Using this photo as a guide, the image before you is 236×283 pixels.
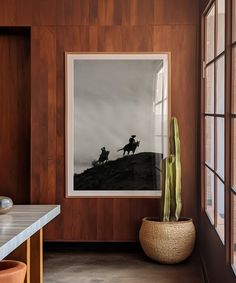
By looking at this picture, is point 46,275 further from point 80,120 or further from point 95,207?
point 80,120

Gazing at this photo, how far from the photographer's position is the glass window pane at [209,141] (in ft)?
14.0

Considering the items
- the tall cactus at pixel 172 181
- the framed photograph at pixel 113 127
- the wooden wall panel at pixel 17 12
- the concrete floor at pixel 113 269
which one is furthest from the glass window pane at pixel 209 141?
the wooden wall panel at pixel 17 12

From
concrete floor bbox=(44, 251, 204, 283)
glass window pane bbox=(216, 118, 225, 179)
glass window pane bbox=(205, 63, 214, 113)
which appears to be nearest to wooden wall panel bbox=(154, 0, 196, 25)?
glass window pane bbox=(205, 63, 214, 113)

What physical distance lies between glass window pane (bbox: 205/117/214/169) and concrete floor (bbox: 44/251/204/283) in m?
0.90

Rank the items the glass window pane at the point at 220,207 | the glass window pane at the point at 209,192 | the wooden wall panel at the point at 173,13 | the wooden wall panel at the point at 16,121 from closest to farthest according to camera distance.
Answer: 1. the glass window pane at the point at 220,207
2. the glass window pane at the point at 209,192
3. the wooden wall panel at the point at 173,13
4. the wooden wall panel at the point at 16,121

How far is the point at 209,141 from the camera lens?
4539mm

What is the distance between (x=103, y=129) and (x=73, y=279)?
4.89 ft

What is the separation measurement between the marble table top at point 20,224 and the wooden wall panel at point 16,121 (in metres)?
1.92

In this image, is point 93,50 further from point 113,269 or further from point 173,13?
point 113,269

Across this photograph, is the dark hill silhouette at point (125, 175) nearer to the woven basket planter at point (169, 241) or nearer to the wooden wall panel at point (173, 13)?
the woven basket planter at point (169, 241)

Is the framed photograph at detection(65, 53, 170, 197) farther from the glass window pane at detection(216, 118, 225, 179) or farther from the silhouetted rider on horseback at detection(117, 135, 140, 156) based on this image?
the glass window pane at detection(216, 118, 225, 179)

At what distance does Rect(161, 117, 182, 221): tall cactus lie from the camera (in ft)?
16.2

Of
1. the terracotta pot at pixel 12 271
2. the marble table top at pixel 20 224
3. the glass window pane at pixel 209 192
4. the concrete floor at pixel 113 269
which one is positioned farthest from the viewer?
the concrete floor at pixel 113 269

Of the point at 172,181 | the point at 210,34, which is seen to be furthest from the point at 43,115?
the point at 210,34
